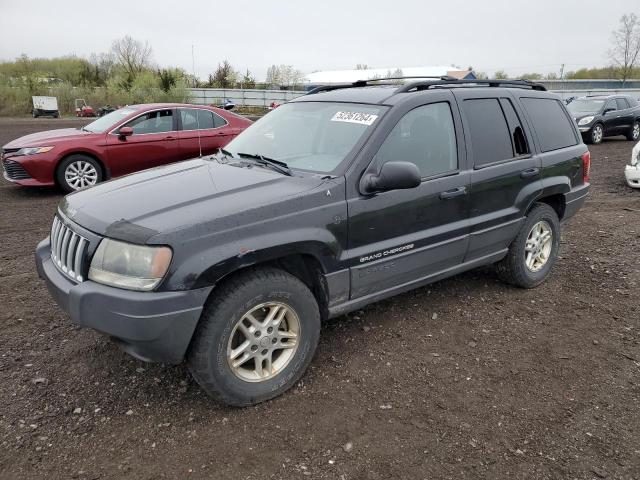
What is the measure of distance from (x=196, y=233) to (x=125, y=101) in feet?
→ 120

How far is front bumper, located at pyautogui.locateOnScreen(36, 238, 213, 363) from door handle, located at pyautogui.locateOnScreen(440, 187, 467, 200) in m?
1.91

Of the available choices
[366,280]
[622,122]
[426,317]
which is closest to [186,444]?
[366,280]

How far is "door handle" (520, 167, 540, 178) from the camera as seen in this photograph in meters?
4.26

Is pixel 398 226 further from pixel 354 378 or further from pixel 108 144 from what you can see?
pixel 108 144

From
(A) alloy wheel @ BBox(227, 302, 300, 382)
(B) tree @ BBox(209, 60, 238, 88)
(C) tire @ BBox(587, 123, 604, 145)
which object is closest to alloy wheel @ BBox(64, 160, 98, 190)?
(A) alloy wheel @ BBox(227, 302, 300, 382)

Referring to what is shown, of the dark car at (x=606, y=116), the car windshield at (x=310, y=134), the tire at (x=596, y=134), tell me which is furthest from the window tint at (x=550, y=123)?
the tire at (x=596, y=134)

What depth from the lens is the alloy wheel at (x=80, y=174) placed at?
8172 mm

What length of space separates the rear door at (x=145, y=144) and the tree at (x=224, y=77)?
3994 centimetres

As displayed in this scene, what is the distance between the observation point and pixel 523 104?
4469 millimetres

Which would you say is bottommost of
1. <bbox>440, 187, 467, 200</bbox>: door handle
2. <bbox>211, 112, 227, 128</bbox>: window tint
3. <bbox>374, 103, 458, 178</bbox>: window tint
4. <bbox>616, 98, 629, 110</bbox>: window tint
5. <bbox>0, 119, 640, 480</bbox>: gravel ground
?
<bbox>0, 119, 640, 480</bbox>: gravel ground

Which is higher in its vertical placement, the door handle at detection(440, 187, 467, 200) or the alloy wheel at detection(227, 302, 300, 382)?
the door handle at detection(440, 187, 467, 200)

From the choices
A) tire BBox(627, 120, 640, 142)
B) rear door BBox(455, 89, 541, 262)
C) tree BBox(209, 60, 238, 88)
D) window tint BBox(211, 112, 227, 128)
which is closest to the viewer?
rear door BBox(455, 89, 541, 262)

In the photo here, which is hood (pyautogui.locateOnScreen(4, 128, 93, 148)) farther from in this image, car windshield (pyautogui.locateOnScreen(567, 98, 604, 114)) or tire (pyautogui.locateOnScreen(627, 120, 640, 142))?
tire (pyautogui.locateOnScreen(627, 120, 640, 142))

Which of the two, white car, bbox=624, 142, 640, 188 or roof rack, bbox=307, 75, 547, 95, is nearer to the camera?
roof rack, bbox=307, 75, 547, 95
